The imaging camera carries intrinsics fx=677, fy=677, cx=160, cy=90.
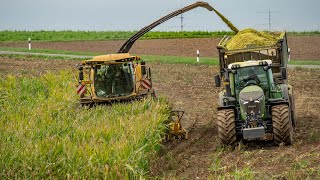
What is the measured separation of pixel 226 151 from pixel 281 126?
4.46ft

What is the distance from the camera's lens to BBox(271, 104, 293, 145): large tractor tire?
15148 mm

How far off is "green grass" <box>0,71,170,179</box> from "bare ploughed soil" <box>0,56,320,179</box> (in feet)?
2.16

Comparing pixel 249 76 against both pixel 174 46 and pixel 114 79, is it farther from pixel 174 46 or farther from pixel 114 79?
pixel 174 46

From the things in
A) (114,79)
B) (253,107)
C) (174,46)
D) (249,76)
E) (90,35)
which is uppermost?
(90,35)

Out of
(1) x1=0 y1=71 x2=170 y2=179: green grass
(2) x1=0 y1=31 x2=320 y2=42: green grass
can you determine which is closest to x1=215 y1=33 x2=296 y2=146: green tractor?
(1) x1=0 y1=71 x2=170 y2=179: green grass

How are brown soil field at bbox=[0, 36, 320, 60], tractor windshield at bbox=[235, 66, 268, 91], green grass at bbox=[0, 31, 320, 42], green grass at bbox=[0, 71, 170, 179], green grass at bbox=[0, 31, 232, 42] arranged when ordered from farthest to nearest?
green grass at bbox=[0, 31, 232, 42] → green grass at bbox=[0, 31, 320, 42] → brown soil field at bbox=[0, 36, 320, 60] → tractor windshield at bbox=[235, 66, 268, 91] → green grass at bbox=[0, 71, 170, 179]

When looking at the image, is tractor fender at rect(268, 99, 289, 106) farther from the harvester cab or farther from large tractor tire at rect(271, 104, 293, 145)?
the harvester cab

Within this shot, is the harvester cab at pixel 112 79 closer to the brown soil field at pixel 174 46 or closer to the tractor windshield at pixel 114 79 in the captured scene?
the tractor windshield at pixel 114 79

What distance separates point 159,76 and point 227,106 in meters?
18.9

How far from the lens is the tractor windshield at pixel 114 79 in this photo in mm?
20734

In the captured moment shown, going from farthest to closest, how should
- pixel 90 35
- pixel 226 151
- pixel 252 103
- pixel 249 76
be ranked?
pixel 90 35, pixel 249 76, pixel 252 103, pixel 226 151

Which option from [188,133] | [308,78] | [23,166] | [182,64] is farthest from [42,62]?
[23,166]

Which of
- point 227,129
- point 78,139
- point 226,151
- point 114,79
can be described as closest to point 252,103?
point 227,129

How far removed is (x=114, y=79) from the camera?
821 inches
